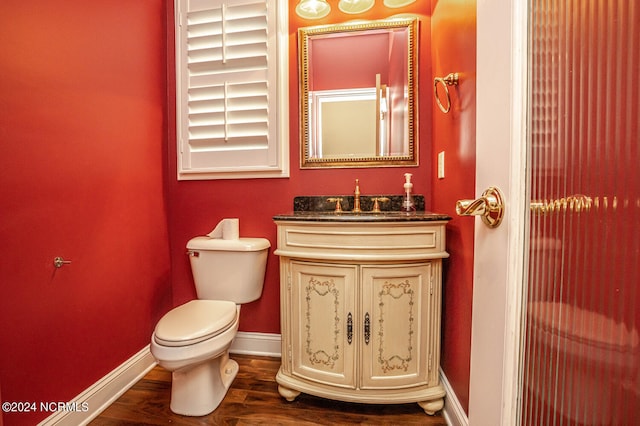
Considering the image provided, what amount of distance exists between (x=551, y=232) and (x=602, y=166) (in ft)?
0.37

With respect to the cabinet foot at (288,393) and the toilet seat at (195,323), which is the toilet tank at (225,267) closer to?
the toilet seat at (195,323)

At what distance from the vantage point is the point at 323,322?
1.26 m

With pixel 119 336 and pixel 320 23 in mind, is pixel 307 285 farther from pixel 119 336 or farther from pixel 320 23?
pixel 320 23

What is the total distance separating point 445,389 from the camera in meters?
1.27

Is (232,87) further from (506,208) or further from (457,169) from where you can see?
(506,208)

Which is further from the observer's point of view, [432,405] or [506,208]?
[432,405]

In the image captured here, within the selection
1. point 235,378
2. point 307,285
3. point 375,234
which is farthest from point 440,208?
point 235,378

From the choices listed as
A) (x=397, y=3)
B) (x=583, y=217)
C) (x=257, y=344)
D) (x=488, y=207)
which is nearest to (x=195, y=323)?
(x=257, y=344)

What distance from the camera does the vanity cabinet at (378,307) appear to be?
3.91 ft

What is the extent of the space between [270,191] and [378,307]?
963 mm

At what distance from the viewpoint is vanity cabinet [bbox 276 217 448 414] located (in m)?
1.19

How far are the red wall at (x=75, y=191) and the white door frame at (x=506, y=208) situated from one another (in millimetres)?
1495

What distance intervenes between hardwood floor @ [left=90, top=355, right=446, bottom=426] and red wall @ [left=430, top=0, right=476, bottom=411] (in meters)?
0.30

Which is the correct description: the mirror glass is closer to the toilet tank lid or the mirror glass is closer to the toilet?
the toilet tank lid
